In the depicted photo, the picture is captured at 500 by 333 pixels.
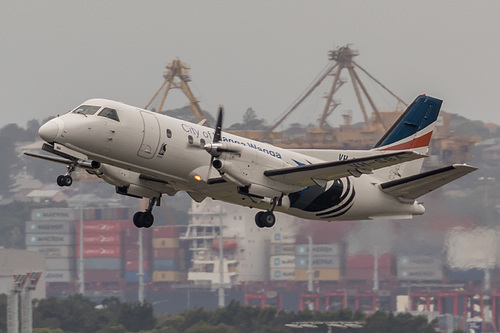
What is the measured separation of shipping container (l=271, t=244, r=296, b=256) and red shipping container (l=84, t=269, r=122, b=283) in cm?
2936

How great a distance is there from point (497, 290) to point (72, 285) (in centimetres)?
5069

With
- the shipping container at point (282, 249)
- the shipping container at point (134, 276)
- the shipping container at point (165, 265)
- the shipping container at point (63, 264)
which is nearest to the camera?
the shipping container at point (282, 249)

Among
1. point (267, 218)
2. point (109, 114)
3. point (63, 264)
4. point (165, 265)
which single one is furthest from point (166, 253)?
point (109, 114)

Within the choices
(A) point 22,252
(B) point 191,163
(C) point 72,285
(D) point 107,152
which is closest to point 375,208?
(B) point 191,163

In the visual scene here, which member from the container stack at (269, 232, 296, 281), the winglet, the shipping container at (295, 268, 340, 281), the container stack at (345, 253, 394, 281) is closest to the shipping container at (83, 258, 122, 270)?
the shipping container at (295, 268, 340, 281)

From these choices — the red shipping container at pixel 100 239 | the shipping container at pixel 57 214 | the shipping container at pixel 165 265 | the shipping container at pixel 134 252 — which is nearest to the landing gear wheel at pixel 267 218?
the shipping container at pixel 165 265

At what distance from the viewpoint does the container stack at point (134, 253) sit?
331 feet

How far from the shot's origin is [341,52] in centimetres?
11512

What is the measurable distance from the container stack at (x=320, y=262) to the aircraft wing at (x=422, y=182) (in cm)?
3927

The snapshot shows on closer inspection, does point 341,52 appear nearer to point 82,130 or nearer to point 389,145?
point 389,145

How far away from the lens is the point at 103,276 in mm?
105500

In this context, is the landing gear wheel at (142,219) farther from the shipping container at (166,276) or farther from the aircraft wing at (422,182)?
the shipping container at (166,276)

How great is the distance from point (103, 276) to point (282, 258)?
101ft

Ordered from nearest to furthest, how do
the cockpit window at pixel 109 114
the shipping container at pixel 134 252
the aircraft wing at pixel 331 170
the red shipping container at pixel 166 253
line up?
1. the cockpit window at pixel 109 114
2. the aircraft wing at pixel 331 170
3. the red shipping container at pixel 166 253
4. the shipping container at pixel 134 252
